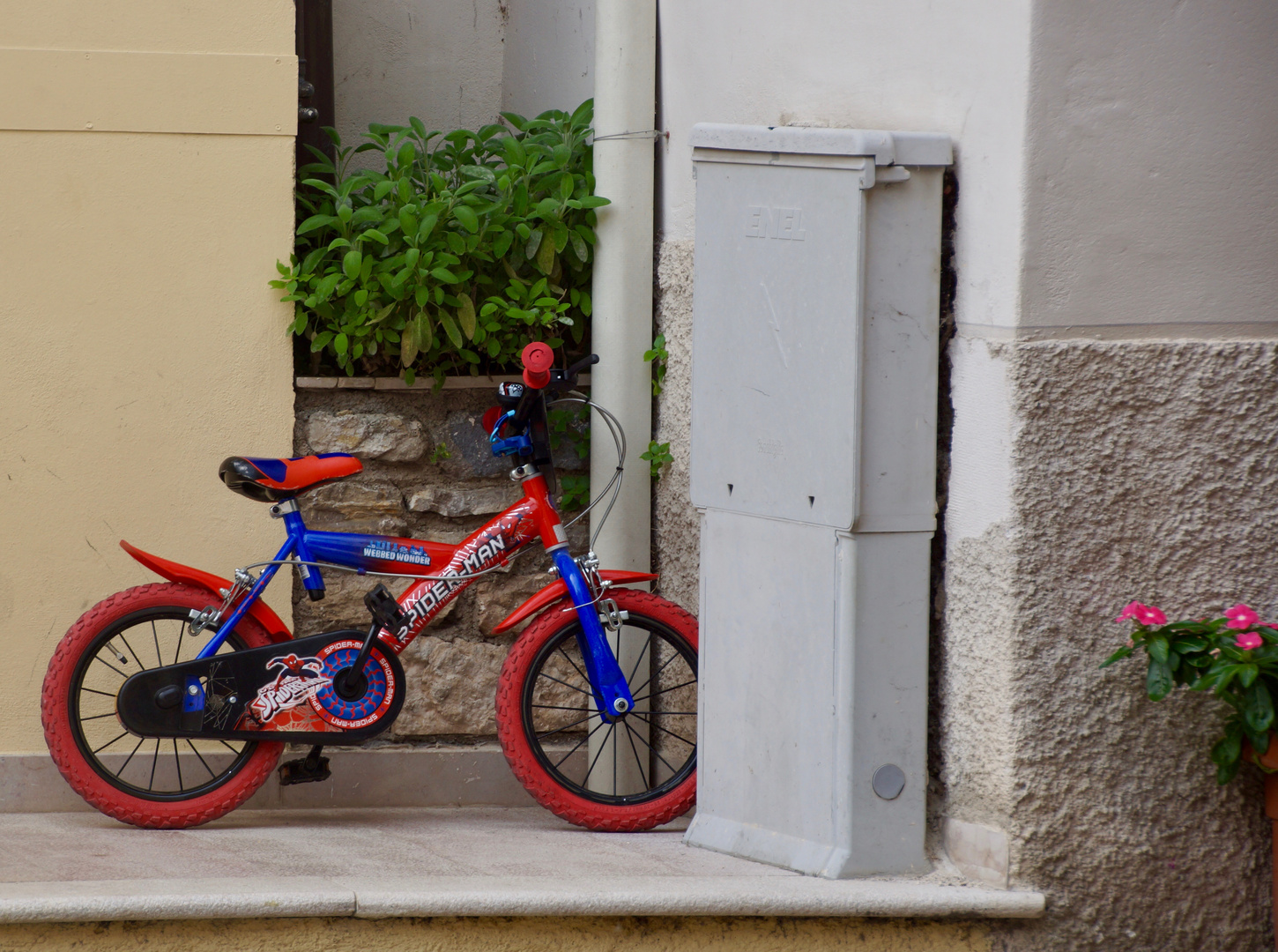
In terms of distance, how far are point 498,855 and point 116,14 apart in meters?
2.43

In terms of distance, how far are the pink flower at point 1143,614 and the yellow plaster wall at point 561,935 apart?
2.41 ft

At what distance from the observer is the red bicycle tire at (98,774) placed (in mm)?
3391

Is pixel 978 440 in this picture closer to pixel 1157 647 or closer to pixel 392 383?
pixel 1157 647

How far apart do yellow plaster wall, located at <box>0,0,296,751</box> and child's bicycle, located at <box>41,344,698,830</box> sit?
0.26 meters

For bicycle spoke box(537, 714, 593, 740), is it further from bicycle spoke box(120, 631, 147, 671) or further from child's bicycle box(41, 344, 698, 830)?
bicycle spoke box(120, 631, 147, 671)

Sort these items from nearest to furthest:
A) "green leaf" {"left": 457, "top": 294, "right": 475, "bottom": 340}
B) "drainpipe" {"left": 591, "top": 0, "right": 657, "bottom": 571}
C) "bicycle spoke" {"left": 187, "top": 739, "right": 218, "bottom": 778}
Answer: "bicycle spoke" {"left": 187, "top": 739, "right": 218, "bottom": 778} → "green leaf" {"left": 457, "top": 294, "right": 475, "bottom": 340} → "drainpipe" {"left": 591, "top": 0, "right": 657, "bottom": 571}

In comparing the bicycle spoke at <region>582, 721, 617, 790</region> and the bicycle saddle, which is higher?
the bicycle saddle

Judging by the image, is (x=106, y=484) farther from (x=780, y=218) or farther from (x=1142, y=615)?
(x=1142, y=615)

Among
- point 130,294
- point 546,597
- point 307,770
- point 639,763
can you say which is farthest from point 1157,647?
point 130,294

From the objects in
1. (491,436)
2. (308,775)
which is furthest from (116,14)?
(308,775)

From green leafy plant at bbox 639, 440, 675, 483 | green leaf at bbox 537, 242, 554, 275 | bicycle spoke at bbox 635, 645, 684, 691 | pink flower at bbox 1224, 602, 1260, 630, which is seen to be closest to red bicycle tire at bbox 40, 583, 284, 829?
bicycle spoke at bbox 635, 645, 684, 691

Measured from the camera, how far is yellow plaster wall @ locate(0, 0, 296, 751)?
11.8 feet

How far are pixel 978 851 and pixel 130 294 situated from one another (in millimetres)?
2595

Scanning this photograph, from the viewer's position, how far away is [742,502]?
10.0 ft
